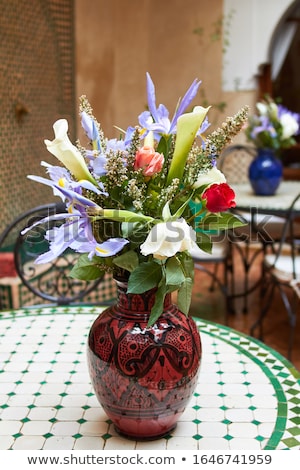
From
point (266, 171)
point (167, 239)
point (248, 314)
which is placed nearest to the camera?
point (167, 239)

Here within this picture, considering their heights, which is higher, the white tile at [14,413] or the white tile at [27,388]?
the white tile at [27,388]

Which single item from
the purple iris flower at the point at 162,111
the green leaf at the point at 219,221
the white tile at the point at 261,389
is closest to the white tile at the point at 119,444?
the white tile at the point at 261,389

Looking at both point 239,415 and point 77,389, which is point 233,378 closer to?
point 239,415

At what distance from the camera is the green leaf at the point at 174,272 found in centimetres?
91

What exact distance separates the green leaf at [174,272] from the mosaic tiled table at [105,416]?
32 cm

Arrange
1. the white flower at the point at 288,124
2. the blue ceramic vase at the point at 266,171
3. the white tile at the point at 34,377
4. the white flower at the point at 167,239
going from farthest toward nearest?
1. the blue ceramic vase at the point at 266,171
2. the white flower at the point at 288,124
3. the white tile at the point at 34,377
4. the white flower at the point at 167,239

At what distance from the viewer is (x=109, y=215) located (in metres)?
0.91

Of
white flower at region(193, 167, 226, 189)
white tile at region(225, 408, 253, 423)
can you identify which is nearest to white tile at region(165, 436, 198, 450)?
white tile at region(225, 408, 253, 423)

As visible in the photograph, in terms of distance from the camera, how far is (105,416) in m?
1.10

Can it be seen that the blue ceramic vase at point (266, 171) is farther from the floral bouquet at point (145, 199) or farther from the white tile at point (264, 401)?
the floral bouquet at point (145, 199)

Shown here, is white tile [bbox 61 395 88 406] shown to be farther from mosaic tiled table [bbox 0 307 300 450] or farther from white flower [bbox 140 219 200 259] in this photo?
white flower [bbox 140 219 200 259]

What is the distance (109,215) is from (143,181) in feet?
0.29

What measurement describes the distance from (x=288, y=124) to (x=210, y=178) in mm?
2266

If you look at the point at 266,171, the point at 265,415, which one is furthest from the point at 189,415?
the point at 266,171
